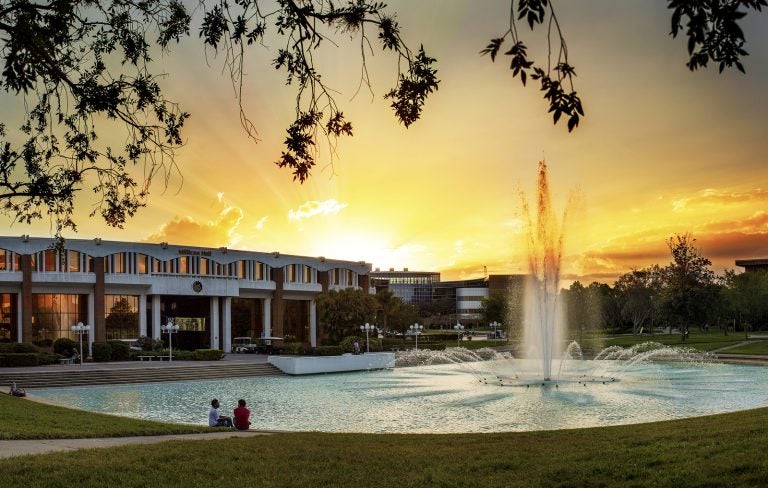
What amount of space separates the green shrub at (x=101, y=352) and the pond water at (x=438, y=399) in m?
13.2

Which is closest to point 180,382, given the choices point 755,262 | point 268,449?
point 268,449

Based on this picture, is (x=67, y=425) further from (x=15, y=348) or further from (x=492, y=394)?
(x=15, y=348)

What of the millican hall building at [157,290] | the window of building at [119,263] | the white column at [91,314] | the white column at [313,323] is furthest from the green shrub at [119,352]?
Answer: the white column at [313,323]

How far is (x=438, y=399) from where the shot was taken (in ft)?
99.4

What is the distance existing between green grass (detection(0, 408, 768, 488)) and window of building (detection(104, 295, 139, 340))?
178 feet

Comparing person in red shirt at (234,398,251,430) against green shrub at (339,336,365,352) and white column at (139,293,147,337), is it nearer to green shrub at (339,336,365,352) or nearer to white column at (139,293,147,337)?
A: green shrub at (339,336,365,352)

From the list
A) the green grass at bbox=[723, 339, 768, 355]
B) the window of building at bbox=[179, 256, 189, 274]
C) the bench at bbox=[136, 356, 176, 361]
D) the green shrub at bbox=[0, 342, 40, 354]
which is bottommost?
the green grass at bbox=[723, 339, 768, 355]

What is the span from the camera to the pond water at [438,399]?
23.9m

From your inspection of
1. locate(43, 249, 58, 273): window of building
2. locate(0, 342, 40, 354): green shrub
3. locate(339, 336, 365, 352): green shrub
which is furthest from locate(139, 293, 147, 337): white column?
locate(339, 336, 365, 352): green shrub

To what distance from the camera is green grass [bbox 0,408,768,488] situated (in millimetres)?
10141

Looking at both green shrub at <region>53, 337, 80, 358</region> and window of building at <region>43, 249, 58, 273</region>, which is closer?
green shrub at <region>53, 337, 80, 358</region>

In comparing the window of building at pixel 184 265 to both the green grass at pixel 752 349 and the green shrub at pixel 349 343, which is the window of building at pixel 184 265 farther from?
the green grass at pixel 752 349

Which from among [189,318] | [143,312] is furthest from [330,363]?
[189,318]

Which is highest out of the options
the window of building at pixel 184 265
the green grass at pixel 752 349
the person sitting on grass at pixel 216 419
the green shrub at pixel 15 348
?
the window of building at pixel 184 265
